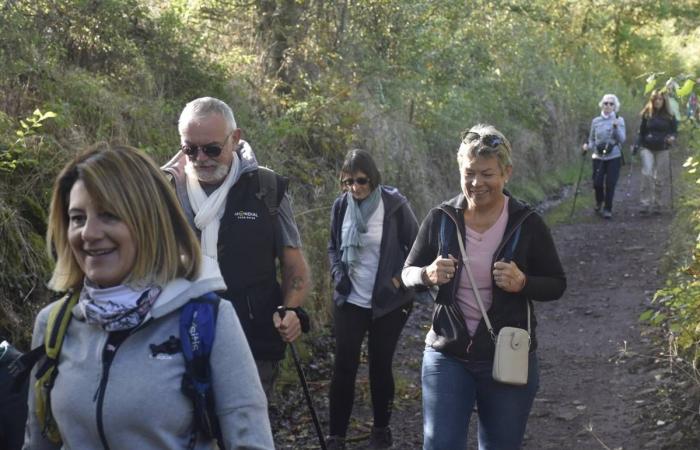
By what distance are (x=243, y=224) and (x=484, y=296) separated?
120cm

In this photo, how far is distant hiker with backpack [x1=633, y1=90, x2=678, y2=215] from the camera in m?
17.3

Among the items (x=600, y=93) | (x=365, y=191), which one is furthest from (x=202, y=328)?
(x=600, y=93)

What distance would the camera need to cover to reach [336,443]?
6.98 meters

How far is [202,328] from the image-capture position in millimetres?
2721

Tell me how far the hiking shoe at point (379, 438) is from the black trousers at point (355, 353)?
0.48ft

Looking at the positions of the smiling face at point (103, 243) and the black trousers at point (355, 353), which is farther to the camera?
the black trousers at point (355, 353)

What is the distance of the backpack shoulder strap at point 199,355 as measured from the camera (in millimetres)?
2711

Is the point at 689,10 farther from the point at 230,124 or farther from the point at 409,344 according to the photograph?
the point at 230,124

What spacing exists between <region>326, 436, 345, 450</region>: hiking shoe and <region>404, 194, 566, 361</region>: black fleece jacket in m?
2.21

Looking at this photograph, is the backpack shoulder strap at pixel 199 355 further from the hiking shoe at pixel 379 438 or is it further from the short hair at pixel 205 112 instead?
the hiking shoe at pixel 379 438

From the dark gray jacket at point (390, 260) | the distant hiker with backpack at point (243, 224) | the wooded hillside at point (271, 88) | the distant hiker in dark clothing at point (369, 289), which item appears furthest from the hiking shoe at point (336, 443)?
the wooded hillside at point (271, 88)

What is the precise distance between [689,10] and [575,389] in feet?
96.8

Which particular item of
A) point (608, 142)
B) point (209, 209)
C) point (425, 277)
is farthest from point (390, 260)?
point (608, 142)

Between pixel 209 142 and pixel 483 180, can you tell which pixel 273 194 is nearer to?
pixel 209 142
